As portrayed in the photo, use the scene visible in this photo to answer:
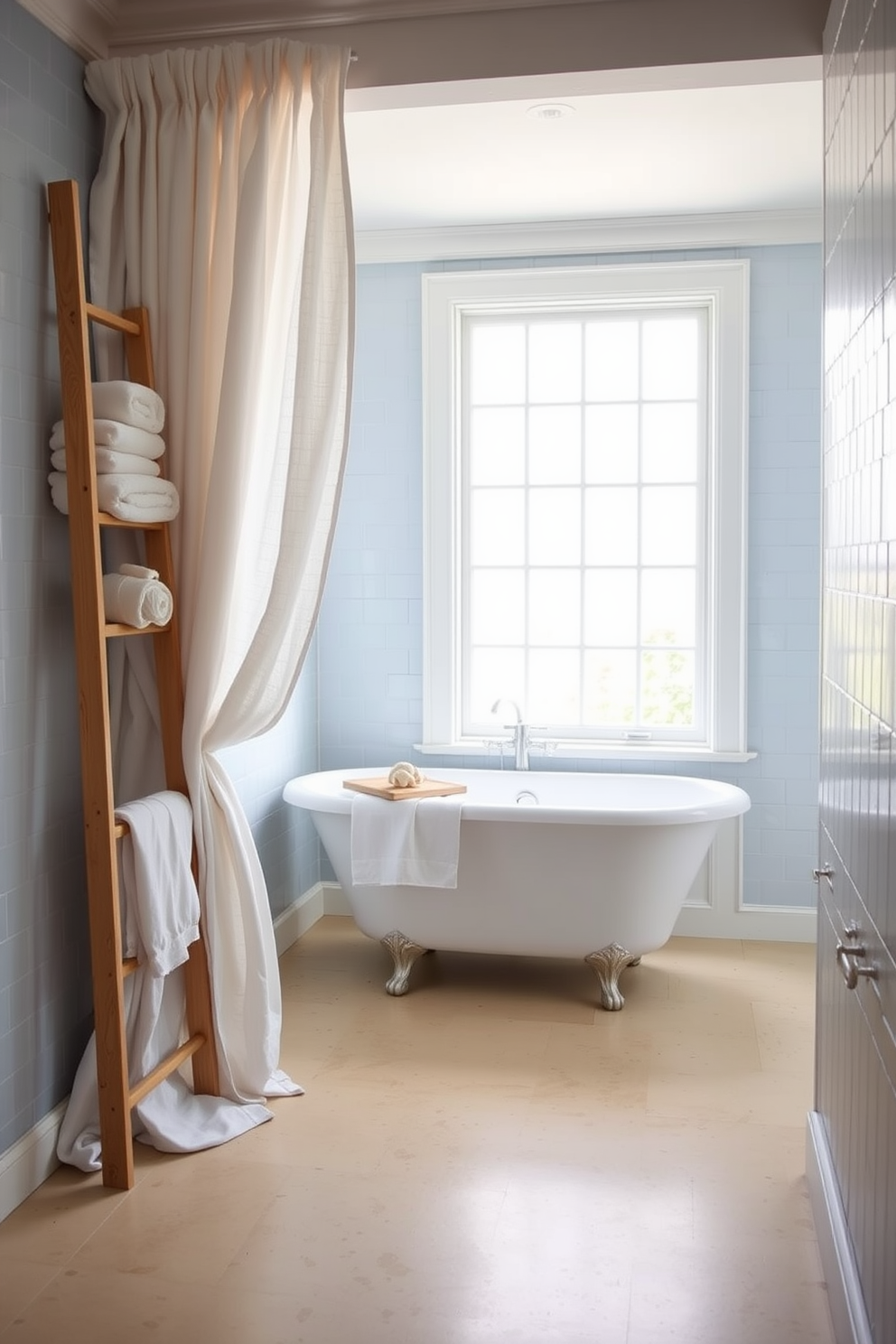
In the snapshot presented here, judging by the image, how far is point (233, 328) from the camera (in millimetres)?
3127

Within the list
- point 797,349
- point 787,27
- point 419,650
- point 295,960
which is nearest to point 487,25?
point 787,27

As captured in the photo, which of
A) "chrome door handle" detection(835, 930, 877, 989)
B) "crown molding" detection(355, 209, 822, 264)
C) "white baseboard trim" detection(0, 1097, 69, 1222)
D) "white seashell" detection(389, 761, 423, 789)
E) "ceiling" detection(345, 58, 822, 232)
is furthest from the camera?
"crown molding" detection(355, 209, 822, 264)

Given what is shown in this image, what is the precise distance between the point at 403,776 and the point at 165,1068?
1.54 metres

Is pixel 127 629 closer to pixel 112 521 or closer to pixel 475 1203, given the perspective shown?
pixel 112 521

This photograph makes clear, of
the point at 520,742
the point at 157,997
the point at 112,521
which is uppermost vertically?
the point at 112,521

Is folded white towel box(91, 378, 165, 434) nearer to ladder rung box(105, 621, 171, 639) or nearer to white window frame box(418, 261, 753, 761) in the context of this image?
ladder rung box(105, 621, 171, 639)

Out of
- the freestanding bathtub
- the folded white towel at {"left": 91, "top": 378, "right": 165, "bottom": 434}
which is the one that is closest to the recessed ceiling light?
the folded white towel at {"left": 91, "top": 378, "right": 165, "bottom": 434}

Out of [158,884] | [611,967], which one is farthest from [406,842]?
[158,884]

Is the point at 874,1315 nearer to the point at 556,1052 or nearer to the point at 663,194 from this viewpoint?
the point at 556,1052

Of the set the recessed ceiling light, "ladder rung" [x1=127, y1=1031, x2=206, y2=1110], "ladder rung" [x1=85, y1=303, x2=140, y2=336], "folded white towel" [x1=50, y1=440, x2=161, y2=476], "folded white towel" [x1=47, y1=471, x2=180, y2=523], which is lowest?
"ladder rung" [x1=127, y1=1031, x2=206, y2=1110]

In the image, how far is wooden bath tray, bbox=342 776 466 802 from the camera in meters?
4.23

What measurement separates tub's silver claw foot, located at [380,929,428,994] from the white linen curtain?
106 centimetres

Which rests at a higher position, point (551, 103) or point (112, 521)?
point (551, 103)

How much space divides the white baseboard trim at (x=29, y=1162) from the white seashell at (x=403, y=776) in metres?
1.68
